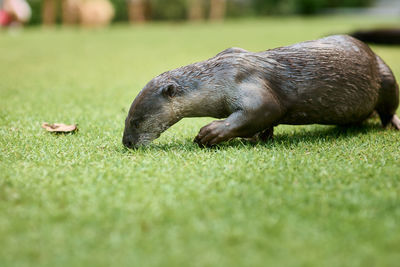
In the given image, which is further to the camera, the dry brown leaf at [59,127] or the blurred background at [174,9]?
the blurred background at [174,9]

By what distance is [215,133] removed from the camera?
98.0 inches

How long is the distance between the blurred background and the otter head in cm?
1746

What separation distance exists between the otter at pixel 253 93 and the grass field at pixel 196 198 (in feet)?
0.47

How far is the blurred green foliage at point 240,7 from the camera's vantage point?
25.2 meters

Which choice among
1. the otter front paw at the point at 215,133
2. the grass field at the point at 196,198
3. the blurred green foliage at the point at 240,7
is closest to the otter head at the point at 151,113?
the grass field at the point at 196,198

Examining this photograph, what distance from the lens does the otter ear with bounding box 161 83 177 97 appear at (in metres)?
2.62

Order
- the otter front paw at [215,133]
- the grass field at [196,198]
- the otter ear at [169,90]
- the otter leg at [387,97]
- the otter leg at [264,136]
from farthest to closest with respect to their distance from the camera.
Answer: the otter leg at [387,97] < the otter leg at [264,136] < the otter ear at [169,90] < the otter front paw at [215,133] < the grass field at [196,198]

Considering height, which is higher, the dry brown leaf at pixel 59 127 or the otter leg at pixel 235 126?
the otter leg at pixel 235 126

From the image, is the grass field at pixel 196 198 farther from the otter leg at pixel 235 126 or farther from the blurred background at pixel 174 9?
the blurred background at pixel 174 9

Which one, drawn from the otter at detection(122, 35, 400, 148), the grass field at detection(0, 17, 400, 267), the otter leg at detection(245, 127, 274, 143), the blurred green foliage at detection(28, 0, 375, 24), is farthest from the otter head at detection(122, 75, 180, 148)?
the blurred green foliage at detection(28, 0, 375, 24)

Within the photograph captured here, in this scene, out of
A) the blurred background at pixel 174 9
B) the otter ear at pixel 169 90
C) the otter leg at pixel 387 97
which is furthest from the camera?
the blurred background at pixel 174 9

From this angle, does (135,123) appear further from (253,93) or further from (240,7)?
(240,7)

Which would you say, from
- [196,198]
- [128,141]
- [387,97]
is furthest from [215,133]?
[387,97]

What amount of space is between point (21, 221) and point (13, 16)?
1516 cm
